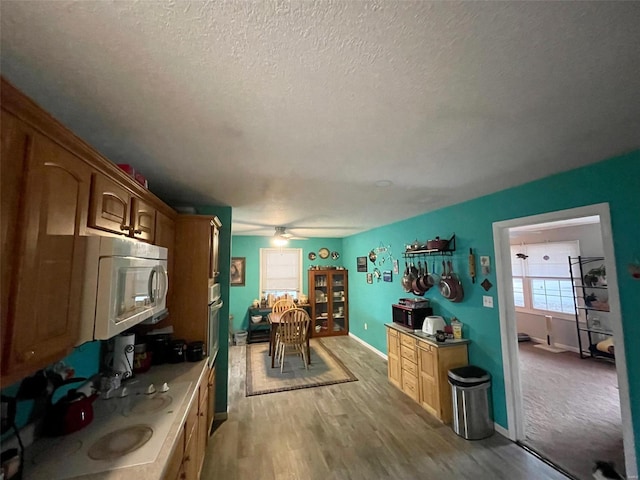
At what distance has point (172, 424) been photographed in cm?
140

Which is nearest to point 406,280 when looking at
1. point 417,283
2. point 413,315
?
point 417,283

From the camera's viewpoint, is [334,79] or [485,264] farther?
[485,264]

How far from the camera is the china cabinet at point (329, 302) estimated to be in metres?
6.16

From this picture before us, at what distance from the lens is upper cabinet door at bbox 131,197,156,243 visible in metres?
1.66

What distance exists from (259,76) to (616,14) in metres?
1.11

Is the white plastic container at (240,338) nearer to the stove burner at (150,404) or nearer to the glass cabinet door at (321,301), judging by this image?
the glass cabinet door at (321,301)

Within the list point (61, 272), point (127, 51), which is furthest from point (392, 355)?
point (127, 51)

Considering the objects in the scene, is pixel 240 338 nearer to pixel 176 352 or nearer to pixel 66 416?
pixel 176 352

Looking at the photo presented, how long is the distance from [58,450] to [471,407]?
120 inches

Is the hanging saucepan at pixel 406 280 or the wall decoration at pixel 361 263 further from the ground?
the wall decoration at pixel 361 263

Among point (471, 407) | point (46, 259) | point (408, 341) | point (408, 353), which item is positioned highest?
point (46, 259)

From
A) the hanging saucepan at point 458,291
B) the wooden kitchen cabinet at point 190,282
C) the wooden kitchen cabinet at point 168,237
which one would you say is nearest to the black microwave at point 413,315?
the hanging saucepan at point 458,291

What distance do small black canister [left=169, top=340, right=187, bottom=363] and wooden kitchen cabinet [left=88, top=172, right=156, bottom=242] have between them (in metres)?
0.98

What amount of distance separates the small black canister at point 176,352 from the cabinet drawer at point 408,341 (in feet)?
8.22
